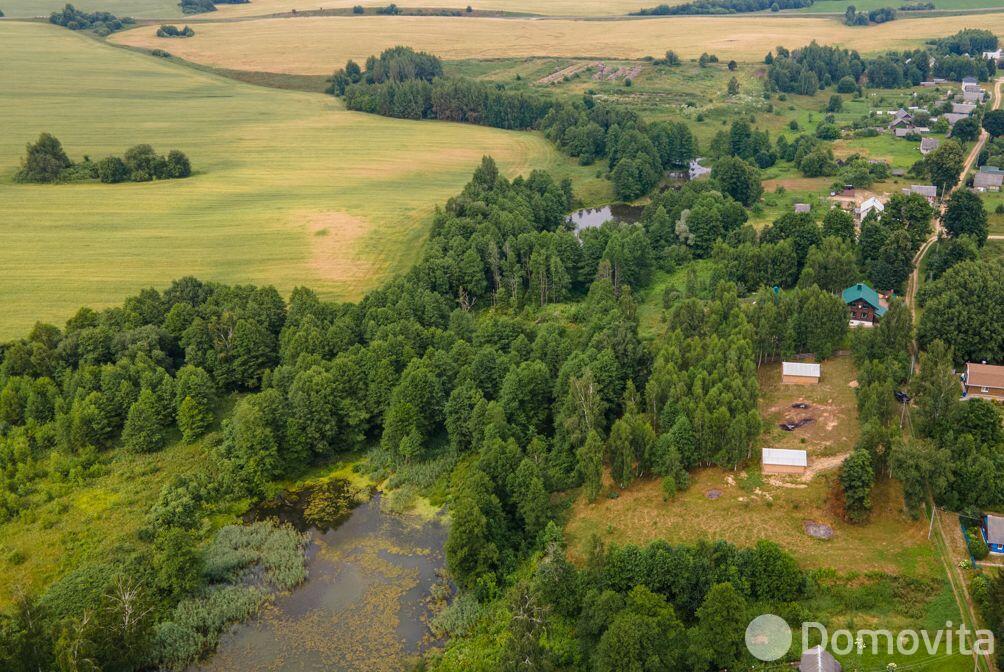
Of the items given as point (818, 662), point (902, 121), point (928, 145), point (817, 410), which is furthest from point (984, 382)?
point (902, 121)

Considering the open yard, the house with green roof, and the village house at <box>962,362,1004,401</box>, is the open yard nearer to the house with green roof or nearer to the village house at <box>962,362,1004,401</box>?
the house with green roof

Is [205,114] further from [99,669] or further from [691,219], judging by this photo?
[99,669]

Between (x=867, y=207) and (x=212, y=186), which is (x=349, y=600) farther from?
(x=212, y=186)

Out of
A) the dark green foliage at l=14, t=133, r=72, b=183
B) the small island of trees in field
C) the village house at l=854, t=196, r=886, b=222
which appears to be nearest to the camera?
the village house at l=854, t=196, r=886, b=222

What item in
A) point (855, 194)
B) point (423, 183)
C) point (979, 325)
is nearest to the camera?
Answer: point (979, 325)

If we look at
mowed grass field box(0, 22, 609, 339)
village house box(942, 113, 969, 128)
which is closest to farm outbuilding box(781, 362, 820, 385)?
mowed grass field box(0, 22, 609, 339)

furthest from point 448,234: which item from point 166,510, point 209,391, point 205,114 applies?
point 205,114
